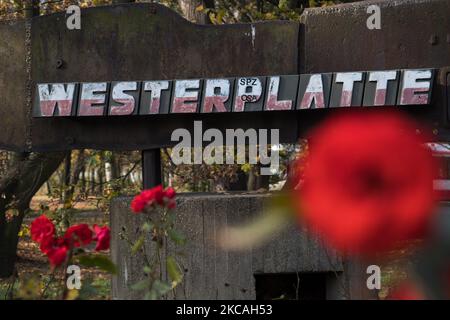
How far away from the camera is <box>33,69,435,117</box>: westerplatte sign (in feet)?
18.8

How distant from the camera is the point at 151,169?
623cm

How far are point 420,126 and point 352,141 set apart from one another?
300cm

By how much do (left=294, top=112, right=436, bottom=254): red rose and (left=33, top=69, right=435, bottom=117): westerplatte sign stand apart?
2.82 meters

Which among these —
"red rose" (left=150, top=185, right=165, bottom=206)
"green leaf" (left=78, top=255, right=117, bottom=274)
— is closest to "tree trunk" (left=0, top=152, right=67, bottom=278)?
"red rose" (left=150, top=185, right=165, bottom=206)

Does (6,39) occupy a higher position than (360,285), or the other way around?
(6,39)

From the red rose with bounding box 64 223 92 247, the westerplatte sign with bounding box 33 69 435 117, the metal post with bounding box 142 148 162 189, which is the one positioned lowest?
the red rose with bounding box 64 223 92 247

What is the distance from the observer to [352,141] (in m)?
3.00

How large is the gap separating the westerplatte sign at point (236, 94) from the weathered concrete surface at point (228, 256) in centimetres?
79

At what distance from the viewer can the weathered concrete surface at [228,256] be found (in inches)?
221

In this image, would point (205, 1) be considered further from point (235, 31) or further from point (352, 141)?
point (352, 141)

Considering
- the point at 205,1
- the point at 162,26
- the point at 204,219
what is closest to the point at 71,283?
the point at 204,219

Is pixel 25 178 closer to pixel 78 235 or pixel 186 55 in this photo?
pixel 186 55

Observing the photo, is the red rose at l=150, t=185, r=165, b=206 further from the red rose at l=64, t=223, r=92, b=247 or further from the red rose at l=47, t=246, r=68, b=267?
the red rose at l=47, t=246, r=68, b=267

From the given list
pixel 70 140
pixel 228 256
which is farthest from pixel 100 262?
pixel 70 140
